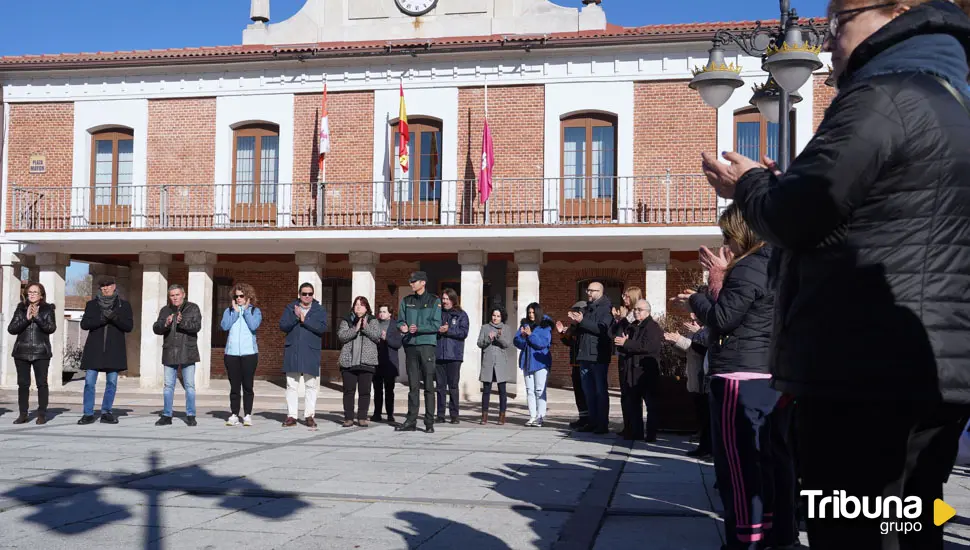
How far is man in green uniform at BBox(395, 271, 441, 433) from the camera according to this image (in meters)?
12.4

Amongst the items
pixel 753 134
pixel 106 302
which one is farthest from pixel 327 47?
pixel 106 302

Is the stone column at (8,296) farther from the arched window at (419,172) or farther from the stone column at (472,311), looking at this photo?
the stone column at (472,311)

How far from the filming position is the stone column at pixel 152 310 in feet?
72.1

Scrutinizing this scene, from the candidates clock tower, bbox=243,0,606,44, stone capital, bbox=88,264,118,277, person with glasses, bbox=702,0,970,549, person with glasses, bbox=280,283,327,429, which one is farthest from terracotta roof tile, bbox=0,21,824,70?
person with glasses, bbox=702,0,970,549

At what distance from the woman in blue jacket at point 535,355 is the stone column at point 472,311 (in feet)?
21.0

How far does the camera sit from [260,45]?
2350 centimetres

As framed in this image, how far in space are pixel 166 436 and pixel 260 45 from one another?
1476cm

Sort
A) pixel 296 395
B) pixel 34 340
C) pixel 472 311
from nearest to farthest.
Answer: pixel 34 340, pixel 296 395, pixel 472 311

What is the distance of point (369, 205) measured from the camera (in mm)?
21766

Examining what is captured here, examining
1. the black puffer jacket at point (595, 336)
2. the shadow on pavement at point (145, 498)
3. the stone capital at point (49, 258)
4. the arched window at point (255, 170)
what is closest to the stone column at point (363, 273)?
the arched window at point (255, 170)

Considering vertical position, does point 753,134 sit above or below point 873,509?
above

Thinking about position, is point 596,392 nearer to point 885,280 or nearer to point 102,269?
point 885,280

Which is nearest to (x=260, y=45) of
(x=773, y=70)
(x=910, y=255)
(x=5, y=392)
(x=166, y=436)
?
(x=5, y=392)

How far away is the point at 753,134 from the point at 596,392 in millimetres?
10540
